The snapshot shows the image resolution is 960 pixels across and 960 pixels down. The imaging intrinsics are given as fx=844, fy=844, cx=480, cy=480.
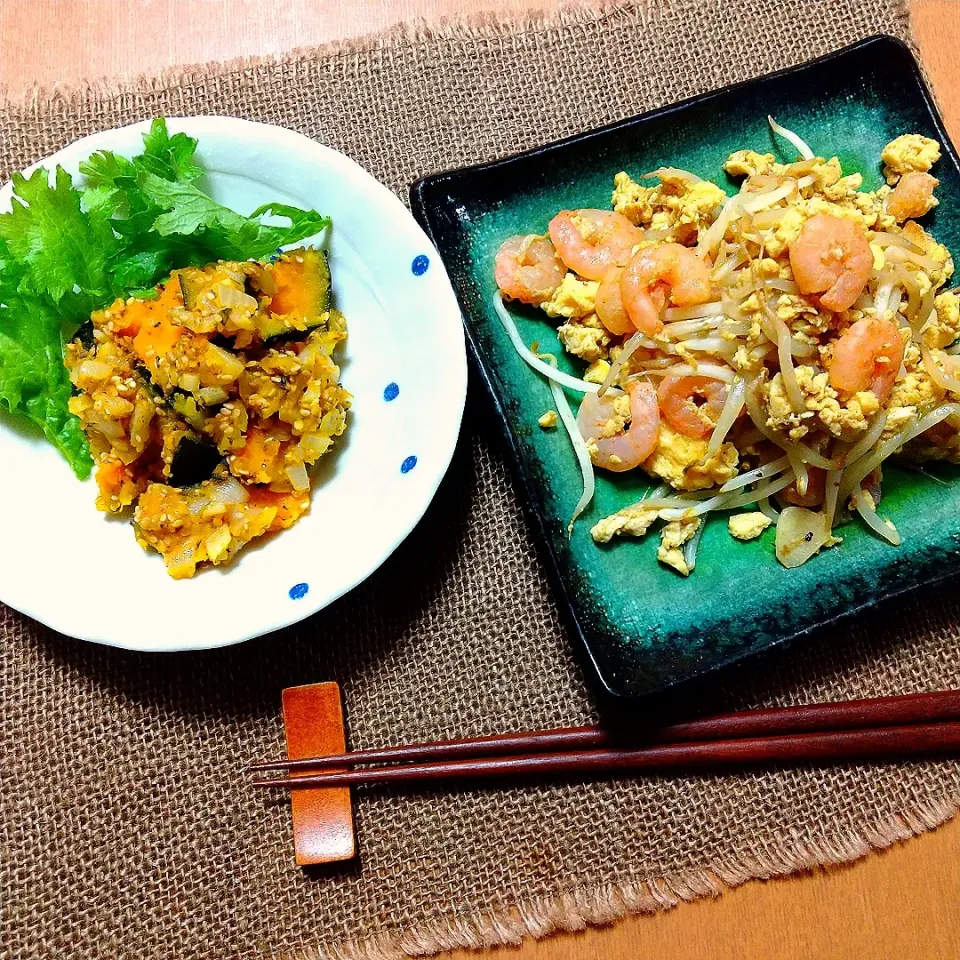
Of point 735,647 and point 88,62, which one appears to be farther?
point 88,62

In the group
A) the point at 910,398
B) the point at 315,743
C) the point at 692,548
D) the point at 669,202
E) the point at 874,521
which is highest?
the point at 669,202

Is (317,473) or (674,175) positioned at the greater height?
(674,175)

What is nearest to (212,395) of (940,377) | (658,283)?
(658,283)

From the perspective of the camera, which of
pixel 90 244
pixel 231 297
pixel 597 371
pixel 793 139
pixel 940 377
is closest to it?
pixel 231 297

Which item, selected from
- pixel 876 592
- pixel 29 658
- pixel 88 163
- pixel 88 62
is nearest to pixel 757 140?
pixel 876 592

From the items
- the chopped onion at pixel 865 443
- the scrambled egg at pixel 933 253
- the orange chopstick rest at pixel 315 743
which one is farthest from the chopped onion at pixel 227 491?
the scrambled egg at pixel 933 253

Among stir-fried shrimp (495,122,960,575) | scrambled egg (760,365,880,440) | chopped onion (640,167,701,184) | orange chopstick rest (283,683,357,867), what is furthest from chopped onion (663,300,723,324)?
orange chopstick rest (283,683,357,867)

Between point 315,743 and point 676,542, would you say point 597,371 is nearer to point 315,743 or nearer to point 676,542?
point 676,542

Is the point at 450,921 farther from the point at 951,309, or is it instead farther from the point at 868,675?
the point at 951,309

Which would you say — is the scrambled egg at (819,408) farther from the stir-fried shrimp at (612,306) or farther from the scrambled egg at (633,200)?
the scrambled egg at (633,200)
